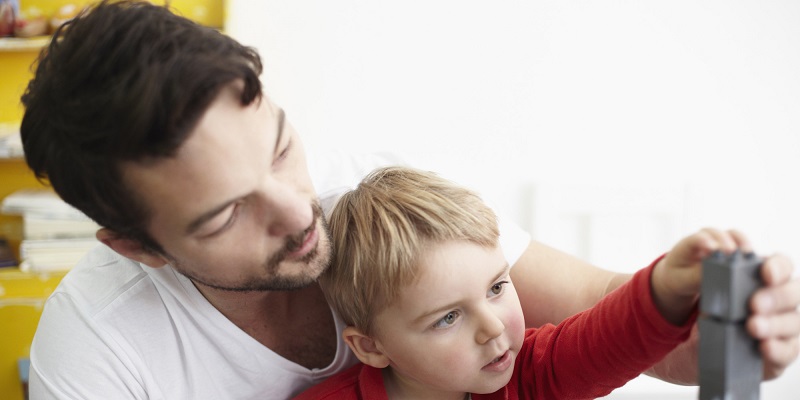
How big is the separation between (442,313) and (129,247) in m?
0.49

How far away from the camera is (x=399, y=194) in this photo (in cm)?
118

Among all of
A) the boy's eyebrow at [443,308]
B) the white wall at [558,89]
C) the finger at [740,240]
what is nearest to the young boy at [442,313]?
the boy's eyebrow at [443,308]

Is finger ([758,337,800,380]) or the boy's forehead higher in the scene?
finger ([758,337,800,380])

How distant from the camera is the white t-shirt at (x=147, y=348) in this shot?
122 cm

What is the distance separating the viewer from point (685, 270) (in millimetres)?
792

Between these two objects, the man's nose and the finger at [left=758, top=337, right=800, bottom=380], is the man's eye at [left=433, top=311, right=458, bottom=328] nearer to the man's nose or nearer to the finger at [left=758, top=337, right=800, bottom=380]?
the man's nose

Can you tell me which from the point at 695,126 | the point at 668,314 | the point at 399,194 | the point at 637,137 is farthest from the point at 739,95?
the point at 668,314

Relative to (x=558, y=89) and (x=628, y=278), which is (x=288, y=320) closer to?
(x=628, y=278)

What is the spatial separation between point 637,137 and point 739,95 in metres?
0.38

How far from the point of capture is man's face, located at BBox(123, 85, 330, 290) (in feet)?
3.40

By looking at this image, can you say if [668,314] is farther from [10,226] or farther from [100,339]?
[10,226]

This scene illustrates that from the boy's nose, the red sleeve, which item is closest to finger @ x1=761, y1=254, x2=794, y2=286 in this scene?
the red sleeve

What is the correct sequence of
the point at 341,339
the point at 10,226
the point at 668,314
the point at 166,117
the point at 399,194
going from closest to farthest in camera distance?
the point at 668,314
the point at 166,117
the point at 399,194
the point at 341,339
the point at 10,226

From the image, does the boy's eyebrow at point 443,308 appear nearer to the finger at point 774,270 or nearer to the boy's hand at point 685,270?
the boy's hand at point 685,270
